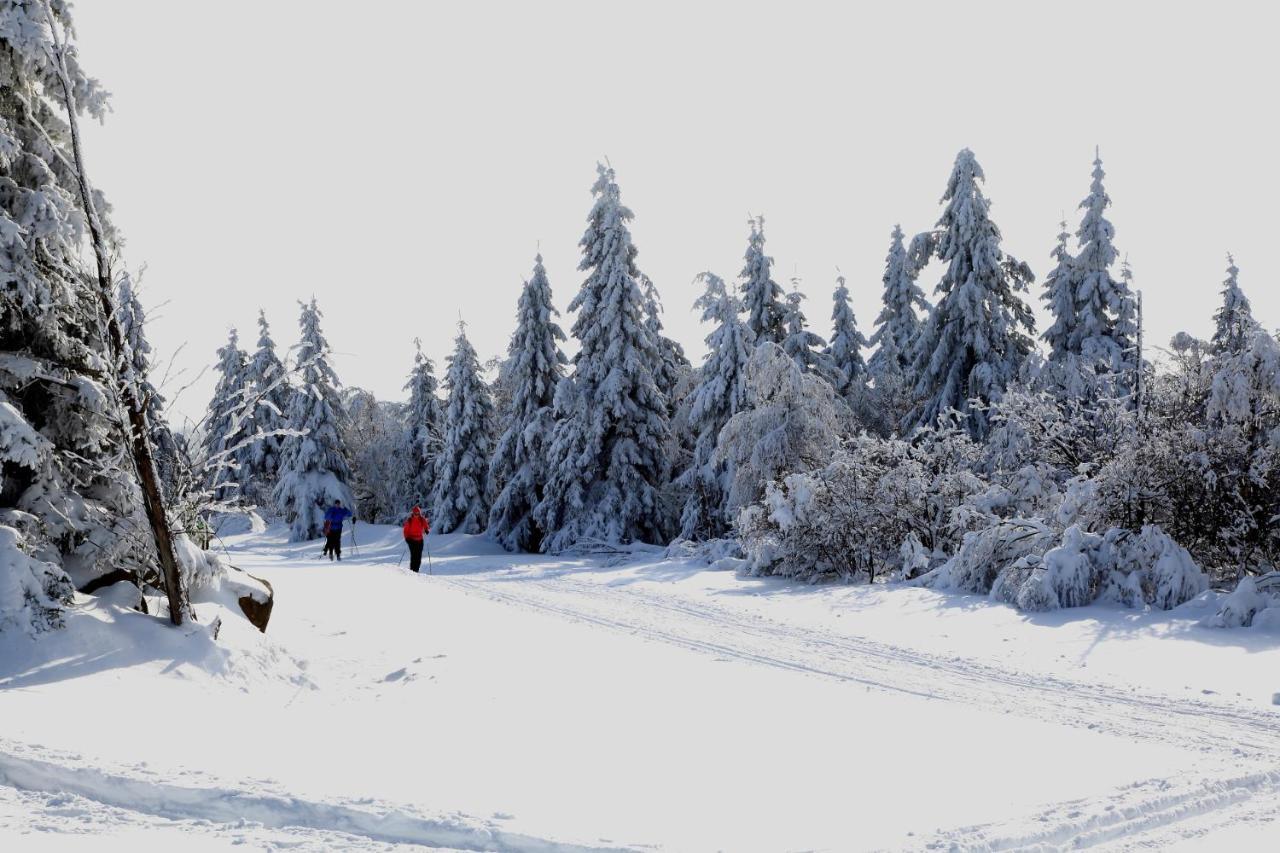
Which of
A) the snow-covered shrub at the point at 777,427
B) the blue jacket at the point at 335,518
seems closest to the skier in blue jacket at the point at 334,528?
the blue jacket at the point at 335,518

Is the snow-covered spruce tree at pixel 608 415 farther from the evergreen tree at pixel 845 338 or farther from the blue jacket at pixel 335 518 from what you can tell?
the evergreen tree at pixel 845 338

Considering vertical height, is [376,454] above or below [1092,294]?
below

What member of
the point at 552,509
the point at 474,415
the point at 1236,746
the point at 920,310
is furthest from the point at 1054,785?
the point at 920,310

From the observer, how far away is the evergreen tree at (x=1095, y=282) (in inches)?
1087

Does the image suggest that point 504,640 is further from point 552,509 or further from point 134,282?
point 552,509

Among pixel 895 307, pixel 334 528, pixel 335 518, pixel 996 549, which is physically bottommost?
pixel 996 549

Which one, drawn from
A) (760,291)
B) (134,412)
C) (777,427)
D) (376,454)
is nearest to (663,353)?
(760,291)

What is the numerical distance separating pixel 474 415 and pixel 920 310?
19.8 metres

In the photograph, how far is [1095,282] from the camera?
2769cm

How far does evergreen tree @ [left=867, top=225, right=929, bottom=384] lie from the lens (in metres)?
39.0

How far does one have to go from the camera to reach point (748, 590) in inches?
634

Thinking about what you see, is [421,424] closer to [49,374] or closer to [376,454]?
[376,454]

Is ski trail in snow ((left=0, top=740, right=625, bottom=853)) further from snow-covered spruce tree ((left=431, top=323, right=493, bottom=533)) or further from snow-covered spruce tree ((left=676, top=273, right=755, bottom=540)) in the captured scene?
snow-covered spruce tree ((left=431, top=323, right=493, bottom=533))

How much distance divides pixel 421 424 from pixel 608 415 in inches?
644
